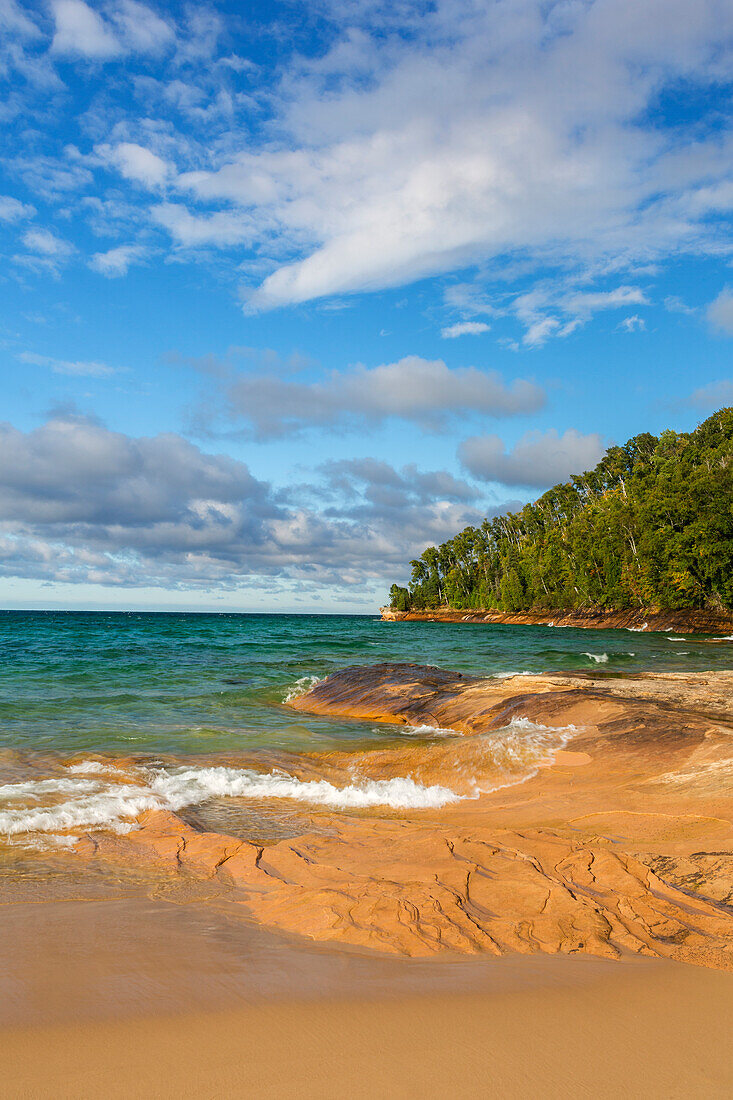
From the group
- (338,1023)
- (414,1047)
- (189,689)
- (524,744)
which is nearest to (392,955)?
(338,1023)

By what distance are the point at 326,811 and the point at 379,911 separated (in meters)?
Result: 3.19

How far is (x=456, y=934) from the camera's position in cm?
354

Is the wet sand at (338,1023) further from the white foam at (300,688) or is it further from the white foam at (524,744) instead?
the white foam at (300,688)

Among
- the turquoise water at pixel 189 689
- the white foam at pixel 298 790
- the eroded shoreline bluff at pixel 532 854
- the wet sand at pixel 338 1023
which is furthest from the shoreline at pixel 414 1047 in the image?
the turquoise water at pixel 189 689

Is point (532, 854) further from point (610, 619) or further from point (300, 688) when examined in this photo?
point (610, 619)

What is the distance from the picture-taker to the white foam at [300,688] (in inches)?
667

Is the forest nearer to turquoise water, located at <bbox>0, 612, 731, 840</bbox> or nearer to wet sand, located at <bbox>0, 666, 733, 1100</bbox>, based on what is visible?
turquoise water, located at <bbox>0, 612, 731, 840</bbox>

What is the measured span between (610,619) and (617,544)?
9.24 metres

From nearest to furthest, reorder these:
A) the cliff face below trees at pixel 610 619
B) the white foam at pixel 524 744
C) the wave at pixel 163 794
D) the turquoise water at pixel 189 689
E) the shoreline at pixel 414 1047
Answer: the shoreline at pixel 414 1047
the wave at pixel 163 794
the white foam at pixel 524 744
the turquoise water at pixel 189 689
the cliff face below trees at pixel 610 619

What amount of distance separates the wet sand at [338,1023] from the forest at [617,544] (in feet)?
201

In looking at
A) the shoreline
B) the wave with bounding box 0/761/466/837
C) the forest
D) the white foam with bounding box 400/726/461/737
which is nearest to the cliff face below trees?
the forest

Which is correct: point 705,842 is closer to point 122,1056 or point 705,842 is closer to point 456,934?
point 456,934

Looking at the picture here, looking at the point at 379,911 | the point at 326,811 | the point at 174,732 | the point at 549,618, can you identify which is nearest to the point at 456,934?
the point at 379,911

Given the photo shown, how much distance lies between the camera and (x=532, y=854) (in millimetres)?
4676
